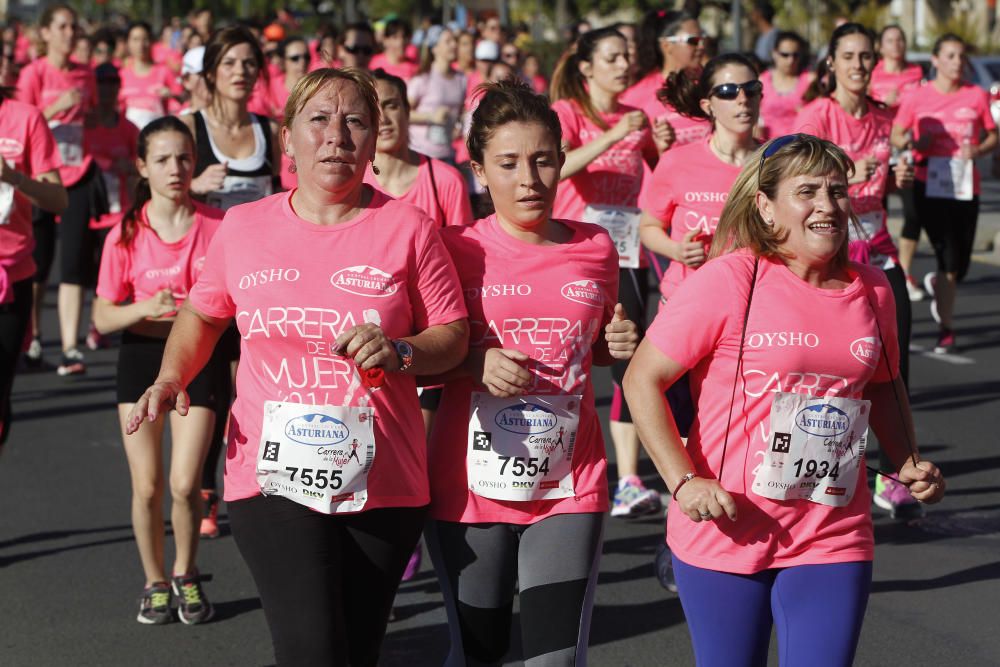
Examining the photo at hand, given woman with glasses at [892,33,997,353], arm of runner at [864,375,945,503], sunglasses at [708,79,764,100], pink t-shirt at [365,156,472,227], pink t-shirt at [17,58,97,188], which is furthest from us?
woman with glasses at [892,33,997,353]

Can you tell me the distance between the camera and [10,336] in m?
6.40

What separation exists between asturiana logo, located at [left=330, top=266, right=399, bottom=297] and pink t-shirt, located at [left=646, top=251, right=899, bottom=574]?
646 millimetres

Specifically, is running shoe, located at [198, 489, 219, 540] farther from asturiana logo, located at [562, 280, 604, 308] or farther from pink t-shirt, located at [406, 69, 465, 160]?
pink t-shirt, located at [406, 69, 465, 160]

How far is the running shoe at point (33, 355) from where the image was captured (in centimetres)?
1101

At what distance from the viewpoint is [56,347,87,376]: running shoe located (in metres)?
10.7

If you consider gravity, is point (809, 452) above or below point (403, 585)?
above

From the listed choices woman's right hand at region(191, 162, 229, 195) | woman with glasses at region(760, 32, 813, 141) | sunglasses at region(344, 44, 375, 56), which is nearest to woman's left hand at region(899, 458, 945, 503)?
woman's right hand at region(191, 162, 229, 195)

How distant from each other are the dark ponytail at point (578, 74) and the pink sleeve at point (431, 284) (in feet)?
11.8

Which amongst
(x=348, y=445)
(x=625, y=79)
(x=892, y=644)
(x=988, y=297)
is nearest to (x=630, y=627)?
(x=892, y=644)

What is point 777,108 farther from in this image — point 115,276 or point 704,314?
point 704,314

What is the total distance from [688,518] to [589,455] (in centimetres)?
40

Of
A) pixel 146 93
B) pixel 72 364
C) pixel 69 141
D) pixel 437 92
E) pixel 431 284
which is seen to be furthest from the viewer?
pixel 146 93

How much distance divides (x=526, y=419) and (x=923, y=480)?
0.98 metres

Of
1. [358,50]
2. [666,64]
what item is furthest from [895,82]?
[666,64]
